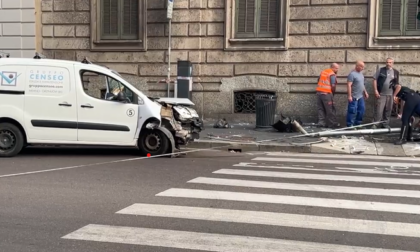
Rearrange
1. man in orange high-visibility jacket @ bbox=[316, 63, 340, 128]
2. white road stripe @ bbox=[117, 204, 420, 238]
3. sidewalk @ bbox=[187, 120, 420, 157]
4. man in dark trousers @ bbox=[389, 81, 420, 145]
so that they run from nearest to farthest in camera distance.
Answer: white road stripe @ bbox=[117, 204, 420, 238]
sidewalk @ bbox=[187, 120, 420, 157]
man in dark trousers @ bbox=[389, 81, 420, 145]
man in orange high-visibility jacket @ bbox=[316, 63, 340, 128]

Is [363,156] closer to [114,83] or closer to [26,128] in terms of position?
[114,83]

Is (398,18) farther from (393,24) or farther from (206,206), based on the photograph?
(206,206)

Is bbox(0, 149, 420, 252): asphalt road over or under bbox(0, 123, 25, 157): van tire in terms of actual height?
under

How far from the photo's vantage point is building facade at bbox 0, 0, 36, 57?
16703 millimetres

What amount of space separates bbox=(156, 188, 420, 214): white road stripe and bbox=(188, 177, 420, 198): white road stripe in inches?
21.3

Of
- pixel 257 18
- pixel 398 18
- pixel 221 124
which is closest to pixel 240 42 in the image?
pixel 257 18

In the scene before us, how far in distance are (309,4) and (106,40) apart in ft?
23.9

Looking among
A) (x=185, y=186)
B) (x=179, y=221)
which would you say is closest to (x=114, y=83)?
(x=185, y=186)

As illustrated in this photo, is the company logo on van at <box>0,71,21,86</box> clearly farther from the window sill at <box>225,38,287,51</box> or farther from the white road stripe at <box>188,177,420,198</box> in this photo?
the window sill at <box>225,38,287,51</box>

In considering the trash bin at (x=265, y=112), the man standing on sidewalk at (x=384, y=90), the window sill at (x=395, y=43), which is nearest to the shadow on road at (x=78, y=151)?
the trash bin at (x=265, y=112)

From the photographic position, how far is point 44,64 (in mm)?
9523

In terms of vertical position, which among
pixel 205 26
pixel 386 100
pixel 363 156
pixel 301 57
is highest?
pixel 205 26

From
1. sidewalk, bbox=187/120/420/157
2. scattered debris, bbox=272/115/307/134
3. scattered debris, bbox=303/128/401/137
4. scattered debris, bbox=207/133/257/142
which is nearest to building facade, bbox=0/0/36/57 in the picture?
sidewalk, bbox=187/120/420/157

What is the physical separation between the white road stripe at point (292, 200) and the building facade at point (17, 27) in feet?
41.8
